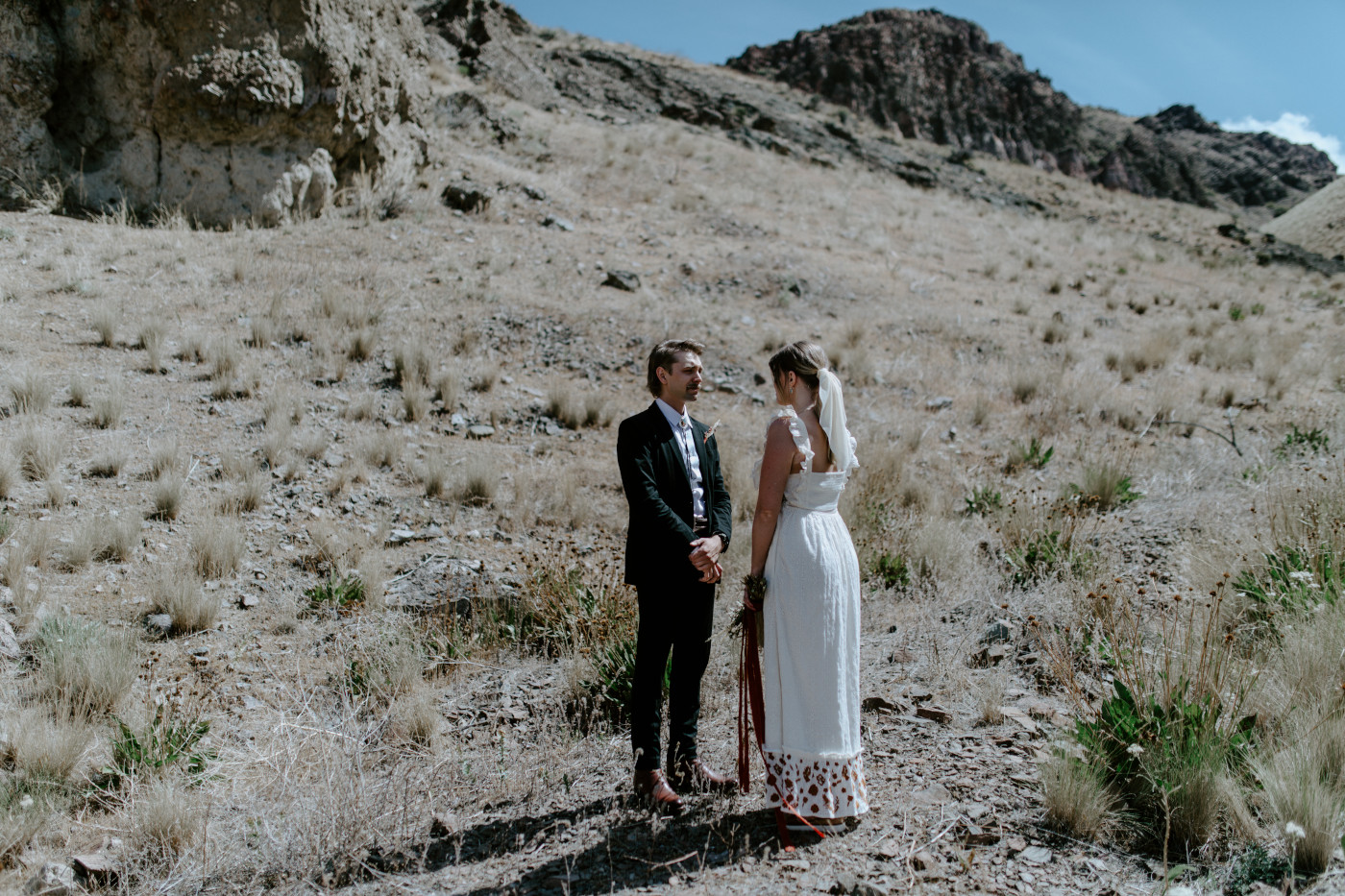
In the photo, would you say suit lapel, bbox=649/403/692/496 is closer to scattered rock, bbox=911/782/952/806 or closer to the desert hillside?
the desert hillside

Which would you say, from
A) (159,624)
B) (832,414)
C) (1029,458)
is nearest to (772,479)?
(832,414)

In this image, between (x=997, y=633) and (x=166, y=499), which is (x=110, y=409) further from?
(x=997, y=633)

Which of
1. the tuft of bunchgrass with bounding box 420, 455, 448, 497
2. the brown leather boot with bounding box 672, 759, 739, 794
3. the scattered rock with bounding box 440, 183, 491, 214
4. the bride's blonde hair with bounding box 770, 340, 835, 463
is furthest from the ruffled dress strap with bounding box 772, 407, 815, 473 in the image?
the scattered rock with bounding box 440, 183, 491, 214

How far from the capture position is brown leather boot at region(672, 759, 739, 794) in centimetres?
329

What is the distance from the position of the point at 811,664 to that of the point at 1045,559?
11.2 feet

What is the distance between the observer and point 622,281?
11.4m

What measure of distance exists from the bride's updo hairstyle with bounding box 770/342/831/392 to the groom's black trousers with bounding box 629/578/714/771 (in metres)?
0.97

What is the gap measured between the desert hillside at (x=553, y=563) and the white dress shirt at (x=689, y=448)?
1298mm

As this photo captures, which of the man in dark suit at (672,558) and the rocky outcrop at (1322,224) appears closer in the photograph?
the man in dark suit at (672,558)

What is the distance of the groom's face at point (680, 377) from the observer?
10.6 ft

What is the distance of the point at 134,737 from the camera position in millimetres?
3482

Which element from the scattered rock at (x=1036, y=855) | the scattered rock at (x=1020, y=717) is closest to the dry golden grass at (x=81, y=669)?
the scattered rock at (x=1036, y=855)

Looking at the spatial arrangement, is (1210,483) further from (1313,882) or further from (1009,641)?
(1313,882)

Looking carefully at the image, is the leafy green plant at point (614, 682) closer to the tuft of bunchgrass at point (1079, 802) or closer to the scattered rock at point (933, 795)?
the scattered rock at point (933, 795)
